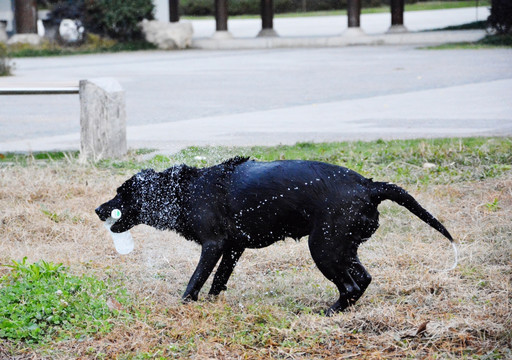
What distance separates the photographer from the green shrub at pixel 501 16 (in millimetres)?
24945

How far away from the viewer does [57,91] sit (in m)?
8.73

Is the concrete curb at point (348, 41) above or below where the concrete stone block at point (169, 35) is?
below

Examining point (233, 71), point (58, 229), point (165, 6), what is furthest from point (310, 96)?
point (165, 6)

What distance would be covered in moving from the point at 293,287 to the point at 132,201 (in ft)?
3.78

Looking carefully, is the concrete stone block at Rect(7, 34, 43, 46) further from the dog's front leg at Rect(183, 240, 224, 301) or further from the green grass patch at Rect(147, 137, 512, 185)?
the dog's front leg at Rect(183, 240, 224, 301)

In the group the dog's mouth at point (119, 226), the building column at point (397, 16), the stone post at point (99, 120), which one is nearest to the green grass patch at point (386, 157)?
the stone post at point (99, 120)

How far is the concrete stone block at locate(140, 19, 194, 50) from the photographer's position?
2958cm

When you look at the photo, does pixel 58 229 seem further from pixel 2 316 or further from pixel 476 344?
pixel 476 344

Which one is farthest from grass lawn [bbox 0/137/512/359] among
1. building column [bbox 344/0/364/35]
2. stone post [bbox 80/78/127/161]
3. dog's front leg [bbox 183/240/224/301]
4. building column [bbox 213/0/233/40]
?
building column [bbox 213/0/233/40]

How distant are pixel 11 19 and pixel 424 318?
3056 centimetres

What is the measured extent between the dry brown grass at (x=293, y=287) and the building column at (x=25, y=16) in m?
24.1

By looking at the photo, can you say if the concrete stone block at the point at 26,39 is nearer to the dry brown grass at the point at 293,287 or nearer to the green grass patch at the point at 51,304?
the dry brown grass at the point at 293,287

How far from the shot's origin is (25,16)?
2947 centimetres

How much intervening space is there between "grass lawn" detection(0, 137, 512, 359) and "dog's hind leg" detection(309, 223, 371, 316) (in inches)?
4.2
